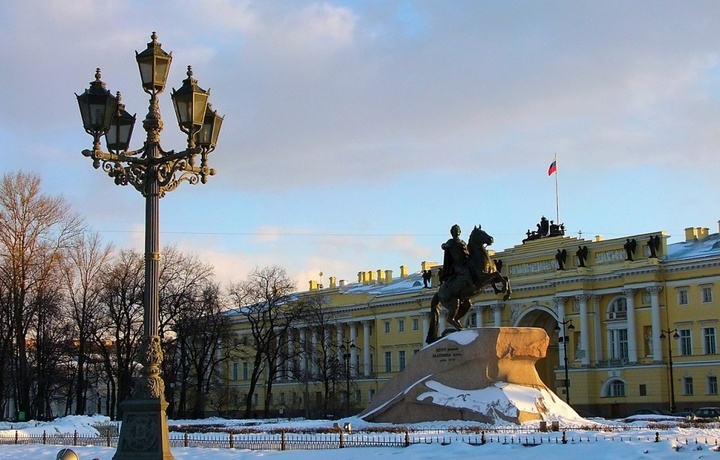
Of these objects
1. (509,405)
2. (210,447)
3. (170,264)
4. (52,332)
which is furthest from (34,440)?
(170,264)

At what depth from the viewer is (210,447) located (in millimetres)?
24688

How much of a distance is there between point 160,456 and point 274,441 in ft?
34.7

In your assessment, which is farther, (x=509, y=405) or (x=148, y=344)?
(x=509, y=405)

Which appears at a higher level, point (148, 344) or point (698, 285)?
point (698, 285)

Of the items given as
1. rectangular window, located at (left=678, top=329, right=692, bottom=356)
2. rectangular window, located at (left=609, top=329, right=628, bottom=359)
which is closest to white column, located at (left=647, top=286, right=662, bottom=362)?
rectangular window, located at (left=678, top=329, right=692, bottom=356)

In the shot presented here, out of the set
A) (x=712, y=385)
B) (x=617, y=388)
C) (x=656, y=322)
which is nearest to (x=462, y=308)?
(x=712, y=385)

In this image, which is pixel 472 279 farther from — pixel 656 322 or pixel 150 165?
pixel 656 322

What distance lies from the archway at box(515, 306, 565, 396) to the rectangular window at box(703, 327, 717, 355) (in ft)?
41.2

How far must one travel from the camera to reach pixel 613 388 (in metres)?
82.3

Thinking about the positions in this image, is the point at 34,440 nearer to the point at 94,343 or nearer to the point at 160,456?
the point at 160,456

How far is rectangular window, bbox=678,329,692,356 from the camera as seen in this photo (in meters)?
78.2

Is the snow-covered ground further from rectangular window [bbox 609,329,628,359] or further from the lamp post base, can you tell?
rectangular window [bbox 609,329,628,359]

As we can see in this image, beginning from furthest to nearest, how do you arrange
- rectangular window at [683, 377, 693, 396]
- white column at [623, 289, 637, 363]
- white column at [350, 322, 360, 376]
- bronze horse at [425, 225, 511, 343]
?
white column at [350, 322, 360, 376]
white column at [623, 289, 637, 363]
rectangular window at [683, 377, 693, 396]
bronze horse at [425, 225, 511, 343]

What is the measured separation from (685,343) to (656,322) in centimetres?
251
